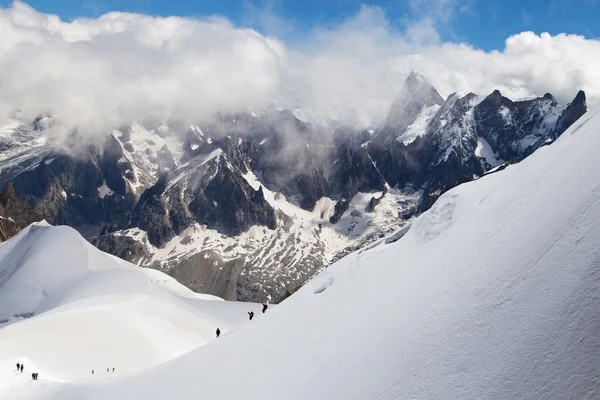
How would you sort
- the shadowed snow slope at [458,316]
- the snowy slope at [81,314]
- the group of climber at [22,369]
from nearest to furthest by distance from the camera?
1. the shadowed snow slope at [458,316]
2. the group of climber at [22,369]
3. the snowy slope at [81,314]

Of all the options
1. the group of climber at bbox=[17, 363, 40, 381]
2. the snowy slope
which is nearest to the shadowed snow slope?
the group of climber at bbox=[17, 363, 40, 381]

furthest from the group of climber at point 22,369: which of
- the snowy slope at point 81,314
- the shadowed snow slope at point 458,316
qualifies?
the shadowed snow slope at point 458,316

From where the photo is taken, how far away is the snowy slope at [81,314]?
6644cm

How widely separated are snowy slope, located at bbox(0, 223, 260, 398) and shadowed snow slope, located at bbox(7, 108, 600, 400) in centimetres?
2907

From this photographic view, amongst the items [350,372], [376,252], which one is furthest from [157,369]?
[350,372]

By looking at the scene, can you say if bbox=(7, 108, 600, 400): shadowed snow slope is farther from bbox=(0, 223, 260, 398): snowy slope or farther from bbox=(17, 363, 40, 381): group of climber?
bbox=(0, 223, 260, 398): snowy slope

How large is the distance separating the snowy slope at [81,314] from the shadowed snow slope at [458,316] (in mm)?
29075

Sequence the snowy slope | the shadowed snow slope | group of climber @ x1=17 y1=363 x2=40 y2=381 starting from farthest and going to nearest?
the snowy slope
group of climber @ x1=17 y1=363 x2=40 y2=381
the shadowed snow slope

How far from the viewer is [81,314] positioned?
271ft

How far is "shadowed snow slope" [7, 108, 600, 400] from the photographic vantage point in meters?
16.1

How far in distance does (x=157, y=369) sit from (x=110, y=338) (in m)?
37.9

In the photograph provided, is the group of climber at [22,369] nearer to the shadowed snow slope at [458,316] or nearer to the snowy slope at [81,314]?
the snowy slope at [81,314]

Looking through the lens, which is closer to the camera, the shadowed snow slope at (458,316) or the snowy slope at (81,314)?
the shadowed snow slope at (458,316)

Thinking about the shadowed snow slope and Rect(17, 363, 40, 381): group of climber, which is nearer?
the shadowed snow slope
